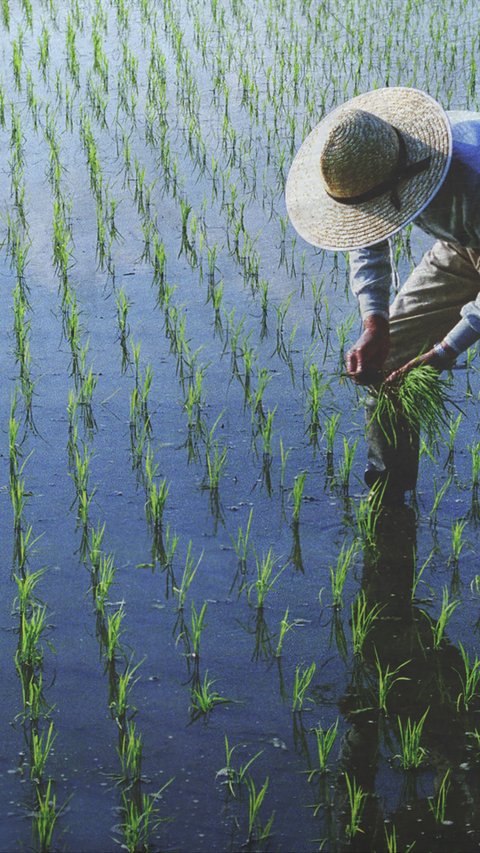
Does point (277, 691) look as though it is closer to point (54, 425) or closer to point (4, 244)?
point (54, 425)

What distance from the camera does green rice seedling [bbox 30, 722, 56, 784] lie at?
7.78 ft

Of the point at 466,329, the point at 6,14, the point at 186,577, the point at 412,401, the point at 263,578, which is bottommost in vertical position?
the point at 186,577

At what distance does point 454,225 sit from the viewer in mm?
2869

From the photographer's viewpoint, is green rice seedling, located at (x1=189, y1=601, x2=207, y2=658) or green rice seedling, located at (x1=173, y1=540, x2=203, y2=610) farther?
green rice seedling, located at (x1=173, y1=540, x2=203, y2=610)

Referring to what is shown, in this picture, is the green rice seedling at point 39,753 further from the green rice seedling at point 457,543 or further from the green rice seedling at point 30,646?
the green rice seedling at point 457,543

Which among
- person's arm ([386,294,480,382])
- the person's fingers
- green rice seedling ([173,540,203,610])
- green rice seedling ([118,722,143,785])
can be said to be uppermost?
person's arm ([386,294,480,382])

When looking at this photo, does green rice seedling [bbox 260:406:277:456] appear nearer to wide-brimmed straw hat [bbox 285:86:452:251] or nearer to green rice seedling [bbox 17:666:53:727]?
wide-brimmed straw hat [bbox 285:86:452:251]

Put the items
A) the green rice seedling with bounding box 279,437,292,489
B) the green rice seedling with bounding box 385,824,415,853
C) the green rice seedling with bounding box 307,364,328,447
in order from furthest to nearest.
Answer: the green rice seedling with bounding box 307,364,328,447 < the green rice seedling with bounding box 279,437,292,489 < the green rice seedling with bounding box 385,824,415,853

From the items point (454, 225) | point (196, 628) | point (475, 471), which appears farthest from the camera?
point (475, 471)

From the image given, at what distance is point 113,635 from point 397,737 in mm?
689

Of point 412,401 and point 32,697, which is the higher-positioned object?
point 412,401

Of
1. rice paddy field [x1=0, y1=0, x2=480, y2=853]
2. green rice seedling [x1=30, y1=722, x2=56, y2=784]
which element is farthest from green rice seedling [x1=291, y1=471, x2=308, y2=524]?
green rice seedling [x1=30, y1=722, x2=56, y2=784]

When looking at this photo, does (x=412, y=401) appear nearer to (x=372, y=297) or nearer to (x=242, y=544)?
(x=372, y=297)

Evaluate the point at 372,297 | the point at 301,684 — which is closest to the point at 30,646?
the point at 301,684
